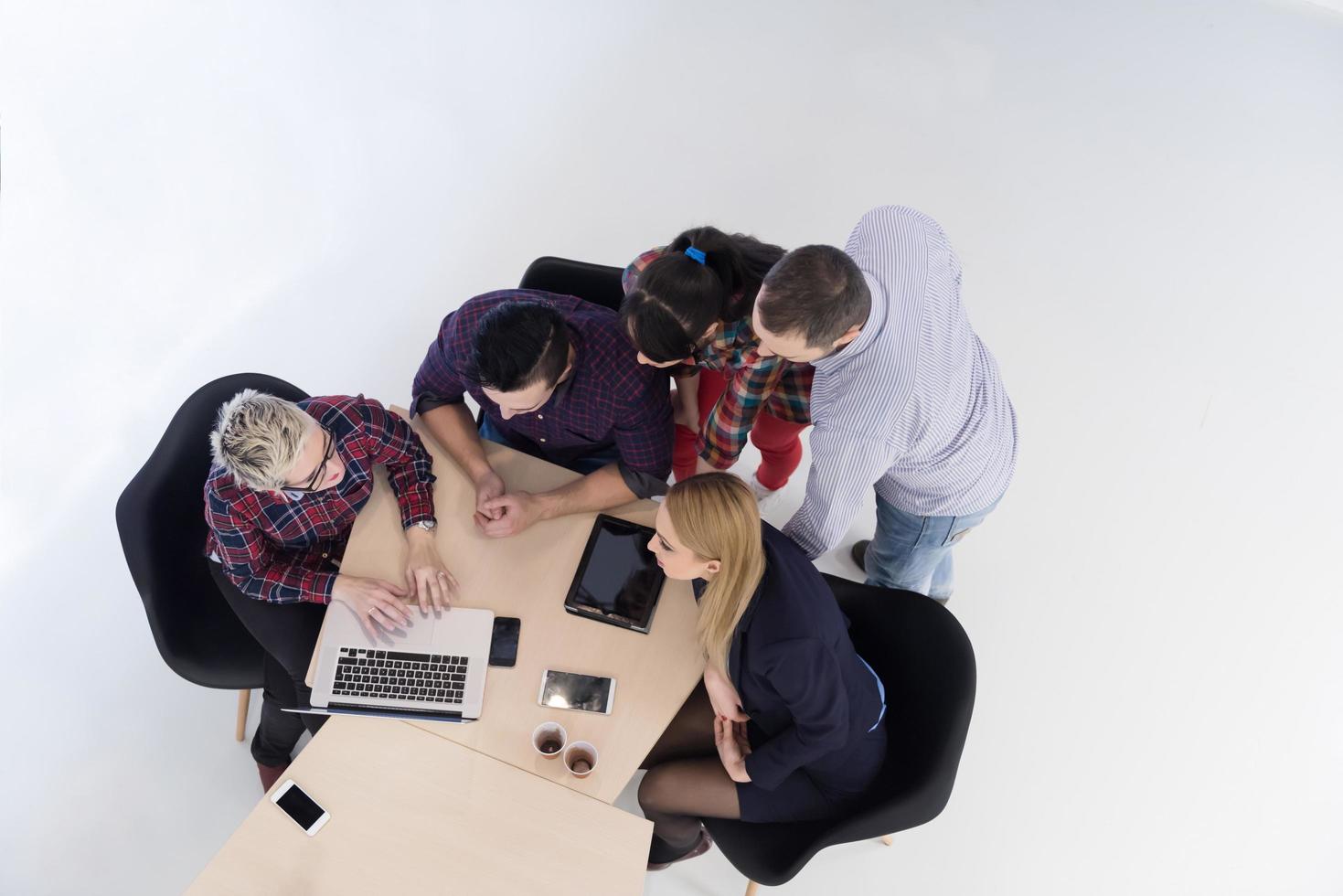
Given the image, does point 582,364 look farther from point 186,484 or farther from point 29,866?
point 29,866

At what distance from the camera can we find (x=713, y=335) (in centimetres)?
201

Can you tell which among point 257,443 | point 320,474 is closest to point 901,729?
point 320,474

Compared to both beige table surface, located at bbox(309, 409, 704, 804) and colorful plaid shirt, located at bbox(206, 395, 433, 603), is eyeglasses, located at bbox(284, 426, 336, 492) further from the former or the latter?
beige table surface, located at bbox(309, 409, 704, 804)

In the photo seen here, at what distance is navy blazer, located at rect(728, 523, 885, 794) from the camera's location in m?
1.77

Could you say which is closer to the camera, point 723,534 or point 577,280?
point 723,534

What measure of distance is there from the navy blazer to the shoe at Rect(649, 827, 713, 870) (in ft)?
1.68

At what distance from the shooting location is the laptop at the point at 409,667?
1.87 meters

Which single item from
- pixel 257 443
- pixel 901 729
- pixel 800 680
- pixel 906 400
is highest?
pixel 906 400

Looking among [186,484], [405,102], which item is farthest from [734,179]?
[186,484]

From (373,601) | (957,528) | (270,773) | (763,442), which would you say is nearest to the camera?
(373,601)

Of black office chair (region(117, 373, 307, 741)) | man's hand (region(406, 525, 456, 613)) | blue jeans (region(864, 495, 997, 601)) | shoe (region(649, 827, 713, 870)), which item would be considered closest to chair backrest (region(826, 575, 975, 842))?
blue jeans (region(864, 495, 997, 601))

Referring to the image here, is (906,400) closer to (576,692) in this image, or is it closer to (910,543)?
(910,543)

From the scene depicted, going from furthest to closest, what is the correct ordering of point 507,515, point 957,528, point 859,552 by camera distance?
1. point 859,552
2. point 957,528
3. point 507,515

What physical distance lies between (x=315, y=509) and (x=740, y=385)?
1134 mm
